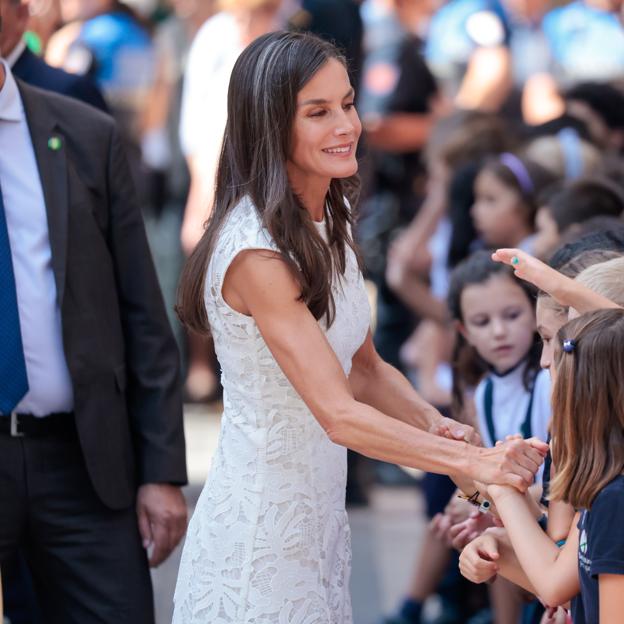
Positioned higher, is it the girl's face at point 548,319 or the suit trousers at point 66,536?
the girl's face at point 548,319

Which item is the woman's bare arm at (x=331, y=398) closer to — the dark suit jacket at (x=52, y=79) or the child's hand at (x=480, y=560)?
the child's hand at (x=480, y=560)

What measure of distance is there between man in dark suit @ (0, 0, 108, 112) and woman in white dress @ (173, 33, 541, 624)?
126 cm

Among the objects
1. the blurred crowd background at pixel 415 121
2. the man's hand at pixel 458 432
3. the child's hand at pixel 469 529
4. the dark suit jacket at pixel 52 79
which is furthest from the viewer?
the blurred crowd background at pixel 415 121

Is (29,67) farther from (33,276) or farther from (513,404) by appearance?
(513,404)

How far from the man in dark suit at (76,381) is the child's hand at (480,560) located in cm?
98

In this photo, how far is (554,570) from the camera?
9.06 ft

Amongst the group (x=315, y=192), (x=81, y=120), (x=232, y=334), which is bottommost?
(x=232, y=334)

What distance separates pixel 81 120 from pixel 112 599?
48.3 inches

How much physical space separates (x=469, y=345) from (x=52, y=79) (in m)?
1.57

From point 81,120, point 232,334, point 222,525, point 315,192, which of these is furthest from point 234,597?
point 81,120

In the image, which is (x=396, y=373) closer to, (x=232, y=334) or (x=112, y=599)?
(x=232, y=334)

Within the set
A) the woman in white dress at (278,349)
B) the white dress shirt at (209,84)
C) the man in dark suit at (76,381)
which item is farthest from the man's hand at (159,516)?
the white dress shirt at (209,84)

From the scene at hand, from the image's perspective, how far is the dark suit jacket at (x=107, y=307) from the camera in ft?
11.5

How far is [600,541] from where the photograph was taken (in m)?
2.57
